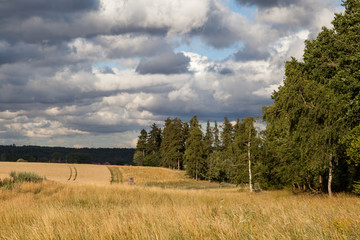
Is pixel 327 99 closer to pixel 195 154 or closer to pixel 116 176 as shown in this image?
pixel 195 154

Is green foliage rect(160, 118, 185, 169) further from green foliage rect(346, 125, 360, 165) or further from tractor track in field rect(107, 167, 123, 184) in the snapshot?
green foliage rect(346, 125, 360, 165)

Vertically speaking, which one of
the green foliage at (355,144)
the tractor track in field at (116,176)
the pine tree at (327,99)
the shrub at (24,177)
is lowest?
the tractor track in field at (116,176)

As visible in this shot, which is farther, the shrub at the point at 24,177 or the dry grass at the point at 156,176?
the dry grass at the point at 156,176

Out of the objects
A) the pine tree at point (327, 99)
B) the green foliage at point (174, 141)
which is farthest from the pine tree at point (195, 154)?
the pine tree at point (327, 99)

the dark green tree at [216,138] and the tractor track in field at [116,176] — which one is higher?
the dark green tree at [216,138]

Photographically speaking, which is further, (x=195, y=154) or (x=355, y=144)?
(x=195, y=154)

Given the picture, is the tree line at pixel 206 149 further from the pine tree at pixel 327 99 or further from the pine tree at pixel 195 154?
the pine tree at pixel 327 99

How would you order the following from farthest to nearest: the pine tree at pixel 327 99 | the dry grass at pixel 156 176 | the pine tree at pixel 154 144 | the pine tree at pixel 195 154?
the pine tree at pixel 154 144 < the dry grass at pixel 156 176 < the pine tree at pixel 195 154 < the pine tree at pixel 327 99

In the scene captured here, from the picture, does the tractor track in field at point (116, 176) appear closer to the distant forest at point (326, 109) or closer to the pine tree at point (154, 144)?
the pine tree at point (154, 144)

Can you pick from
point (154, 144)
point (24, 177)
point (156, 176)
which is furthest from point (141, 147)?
point (24, 177)

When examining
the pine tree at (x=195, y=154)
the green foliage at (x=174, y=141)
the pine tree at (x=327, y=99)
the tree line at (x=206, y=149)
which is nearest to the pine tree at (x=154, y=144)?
the tree line at (x=206, y=149)

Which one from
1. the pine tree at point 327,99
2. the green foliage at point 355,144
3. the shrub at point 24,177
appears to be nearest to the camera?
the green foliage at point 355,144

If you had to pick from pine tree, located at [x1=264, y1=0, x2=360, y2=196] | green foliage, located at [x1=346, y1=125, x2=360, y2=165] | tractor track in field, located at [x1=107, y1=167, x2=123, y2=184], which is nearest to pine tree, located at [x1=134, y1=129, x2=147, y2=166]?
tractor track in field, located at [x1=107, y1=167, x2=123, y2=184]

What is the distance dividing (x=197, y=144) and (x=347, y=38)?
53120mm
